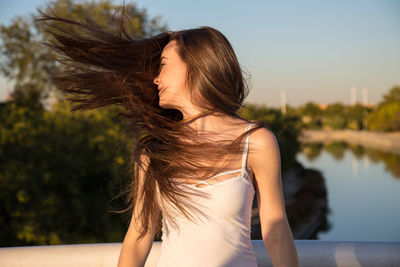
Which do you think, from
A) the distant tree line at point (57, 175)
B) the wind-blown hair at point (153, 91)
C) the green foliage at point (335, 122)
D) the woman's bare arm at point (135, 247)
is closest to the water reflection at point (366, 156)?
the green foliage at point (335, 122)

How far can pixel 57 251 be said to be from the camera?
1737 millimetres

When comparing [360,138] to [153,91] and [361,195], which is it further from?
[153,91]

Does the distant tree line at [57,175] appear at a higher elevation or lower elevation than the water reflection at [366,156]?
higher

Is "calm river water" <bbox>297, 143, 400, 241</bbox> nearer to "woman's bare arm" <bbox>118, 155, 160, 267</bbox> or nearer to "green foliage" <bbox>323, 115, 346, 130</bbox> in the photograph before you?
"woman's bare arm" <bbox>118, 155, 160, 267</bbox>

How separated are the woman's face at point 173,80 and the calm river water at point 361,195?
5799 millimetres

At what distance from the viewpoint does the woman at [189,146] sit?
1424 millimetres

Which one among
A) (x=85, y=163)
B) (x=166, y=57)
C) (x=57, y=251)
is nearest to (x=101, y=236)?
(x=85, y=163)

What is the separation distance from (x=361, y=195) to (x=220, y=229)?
67.3 feet

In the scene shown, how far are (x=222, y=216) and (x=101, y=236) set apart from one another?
548 cm

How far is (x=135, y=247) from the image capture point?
1.65m

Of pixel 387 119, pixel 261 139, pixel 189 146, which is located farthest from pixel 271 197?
pixel 387 119

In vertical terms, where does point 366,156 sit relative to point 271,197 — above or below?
below

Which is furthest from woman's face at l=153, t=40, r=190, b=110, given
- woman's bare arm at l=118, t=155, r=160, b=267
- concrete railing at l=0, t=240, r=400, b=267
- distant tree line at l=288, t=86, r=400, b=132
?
distant tree line at l=288, t=86, r=400, b=132

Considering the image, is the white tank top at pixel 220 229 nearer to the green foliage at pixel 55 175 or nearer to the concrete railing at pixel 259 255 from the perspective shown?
the concrete railing at pixel 259 255
